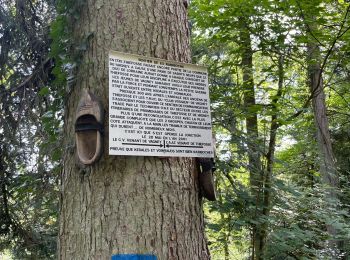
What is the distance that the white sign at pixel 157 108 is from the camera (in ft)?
5.78

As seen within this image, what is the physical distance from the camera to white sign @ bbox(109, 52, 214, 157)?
1763 millimetres

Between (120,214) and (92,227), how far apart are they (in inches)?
5.6

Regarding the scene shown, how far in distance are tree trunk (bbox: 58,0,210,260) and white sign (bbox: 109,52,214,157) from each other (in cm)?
5

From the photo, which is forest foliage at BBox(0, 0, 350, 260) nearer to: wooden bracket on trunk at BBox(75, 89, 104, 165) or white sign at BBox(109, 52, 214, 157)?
white sign at BBox(109, 52, 214, 157)

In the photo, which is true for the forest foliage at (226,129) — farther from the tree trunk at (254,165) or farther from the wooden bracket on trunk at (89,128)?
the wooden bracket on trunk at (89,128)

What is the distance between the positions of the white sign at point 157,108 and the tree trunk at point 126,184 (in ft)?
0.18

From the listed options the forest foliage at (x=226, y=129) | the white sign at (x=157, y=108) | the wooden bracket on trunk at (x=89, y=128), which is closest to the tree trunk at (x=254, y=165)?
the forest foliage at (x=226, y=129)

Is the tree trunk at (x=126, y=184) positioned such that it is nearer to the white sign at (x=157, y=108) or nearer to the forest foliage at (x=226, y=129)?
the white sign at (x=157, y=108)

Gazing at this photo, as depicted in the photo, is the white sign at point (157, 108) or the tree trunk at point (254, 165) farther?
the tree trunk at point (254, 165)

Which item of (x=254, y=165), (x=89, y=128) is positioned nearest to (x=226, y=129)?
(x=254, y=165)

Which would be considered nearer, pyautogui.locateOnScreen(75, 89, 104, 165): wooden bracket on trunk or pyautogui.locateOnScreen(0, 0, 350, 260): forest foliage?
pyautogui.locateOnScreen(75, 89, 104, 165): wooden bracket on trunk

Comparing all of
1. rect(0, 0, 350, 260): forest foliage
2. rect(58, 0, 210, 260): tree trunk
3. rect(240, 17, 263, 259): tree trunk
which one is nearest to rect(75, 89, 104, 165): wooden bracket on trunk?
rect(58, 0, 210, 260): tree trunk

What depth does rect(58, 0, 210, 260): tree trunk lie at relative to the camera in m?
1.67

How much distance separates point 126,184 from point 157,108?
0.43 metres
